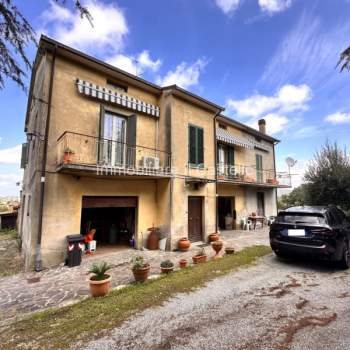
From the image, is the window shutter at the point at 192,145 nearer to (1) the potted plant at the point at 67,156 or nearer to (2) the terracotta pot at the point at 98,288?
(1) the potted plant at the point at 67,156

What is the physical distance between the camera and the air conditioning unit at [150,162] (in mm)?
10158

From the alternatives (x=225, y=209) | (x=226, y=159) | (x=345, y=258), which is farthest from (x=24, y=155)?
(x=345, y=258)

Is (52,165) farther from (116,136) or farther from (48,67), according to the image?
(48,67)

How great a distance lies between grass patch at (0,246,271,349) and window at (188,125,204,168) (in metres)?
6.70

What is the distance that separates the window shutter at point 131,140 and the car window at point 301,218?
6.75 m

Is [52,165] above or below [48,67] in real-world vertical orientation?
below

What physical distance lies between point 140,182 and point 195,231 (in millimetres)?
4277

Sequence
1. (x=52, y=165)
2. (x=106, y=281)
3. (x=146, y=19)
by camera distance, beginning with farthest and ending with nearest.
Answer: (x=146, y=19) → (x=52, y=165) → (x=106, y=281)

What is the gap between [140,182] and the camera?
35.4ft

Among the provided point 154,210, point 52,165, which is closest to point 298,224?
point 154,210

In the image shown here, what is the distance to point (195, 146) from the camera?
1216 centimetres

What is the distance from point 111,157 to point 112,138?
0.91m

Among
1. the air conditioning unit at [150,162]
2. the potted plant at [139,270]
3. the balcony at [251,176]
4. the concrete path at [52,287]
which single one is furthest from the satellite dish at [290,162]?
the potted plant at [139,270]

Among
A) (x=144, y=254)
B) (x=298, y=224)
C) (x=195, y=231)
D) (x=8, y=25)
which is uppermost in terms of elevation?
(x=8, y=25)
